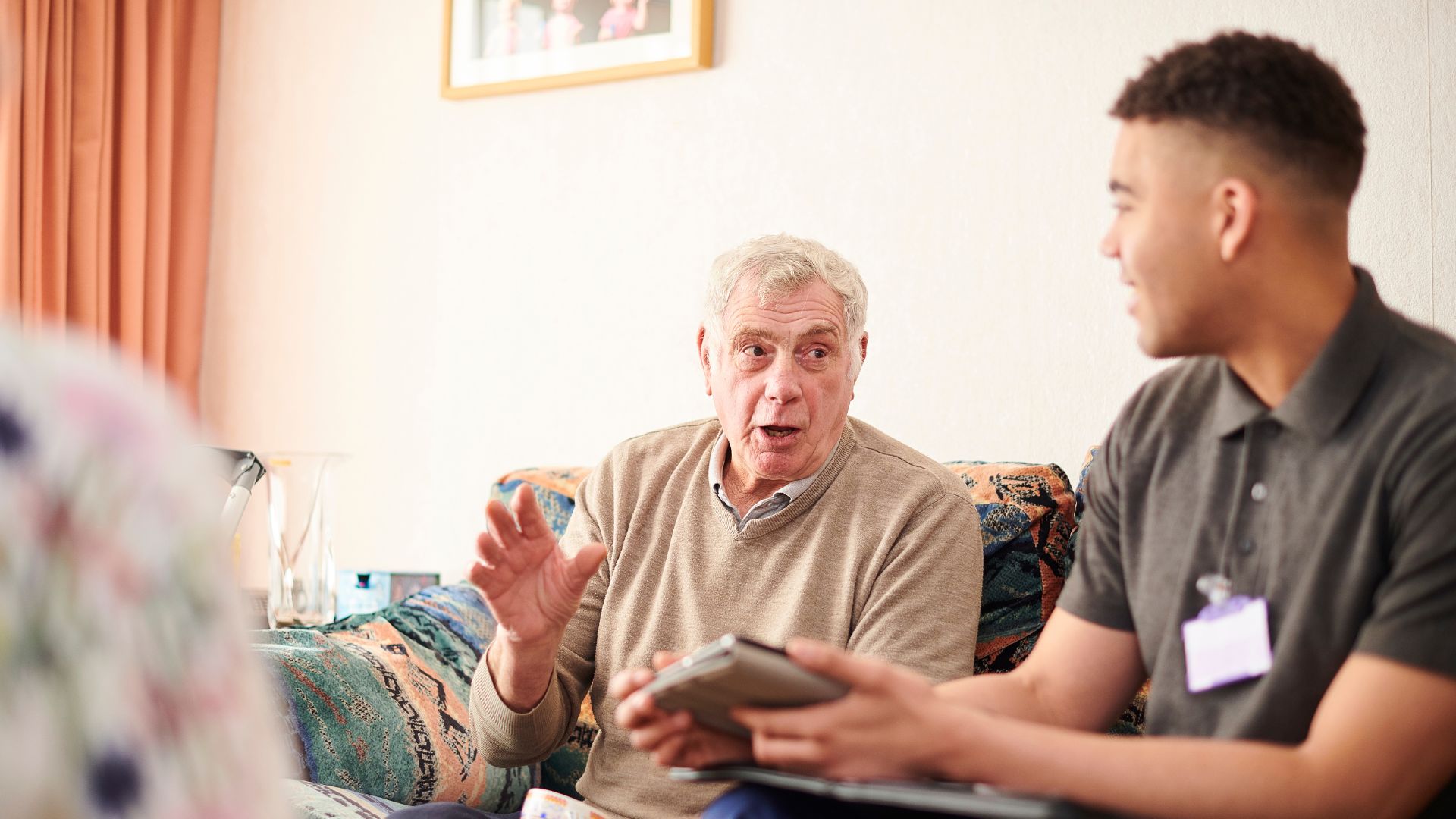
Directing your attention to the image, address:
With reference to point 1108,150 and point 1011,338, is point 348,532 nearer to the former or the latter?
point 1011,338

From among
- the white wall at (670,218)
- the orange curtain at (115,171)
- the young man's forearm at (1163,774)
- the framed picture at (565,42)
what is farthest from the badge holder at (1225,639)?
the orange curtain at (115,171)

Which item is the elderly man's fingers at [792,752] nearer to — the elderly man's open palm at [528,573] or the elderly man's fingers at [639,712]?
the elderly man's fingers at [639,712]

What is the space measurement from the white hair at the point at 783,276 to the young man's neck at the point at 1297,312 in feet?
2.86

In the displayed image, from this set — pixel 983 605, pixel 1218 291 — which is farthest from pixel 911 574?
pixel 1218 291

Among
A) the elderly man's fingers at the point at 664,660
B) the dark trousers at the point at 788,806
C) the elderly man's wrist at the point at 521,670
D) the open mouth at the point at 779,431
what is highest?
the open mouth at the point at 779,431

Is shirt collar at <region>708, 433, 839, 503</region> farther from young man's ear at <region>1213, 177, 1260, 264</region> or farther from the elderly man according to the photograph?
young man's ear at <region>1213, 177, 1260, 264</region>

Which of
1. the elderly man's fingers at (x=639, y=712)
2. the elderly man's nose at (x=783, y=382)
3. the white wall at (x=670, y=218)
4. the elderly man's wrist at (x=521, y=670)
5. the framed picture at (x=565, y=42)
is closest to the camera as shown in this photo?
the elderly man's fingers at (x=639, y=712)

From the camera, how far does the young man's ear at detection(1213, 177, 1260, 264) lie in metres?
1.10

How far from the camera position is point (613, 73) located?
9.43ft

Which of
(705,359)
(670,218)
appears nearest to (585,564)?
(705,359)

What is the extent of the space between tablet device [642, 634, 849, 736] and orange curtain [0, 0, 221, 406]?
244 cm

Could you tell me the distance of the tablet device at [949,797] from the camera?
825 millimetres

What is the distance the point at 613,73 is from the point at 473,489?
1014 millimetres

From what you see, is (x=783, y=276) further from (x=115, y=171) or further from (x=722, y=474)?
(x=115, y=171)
